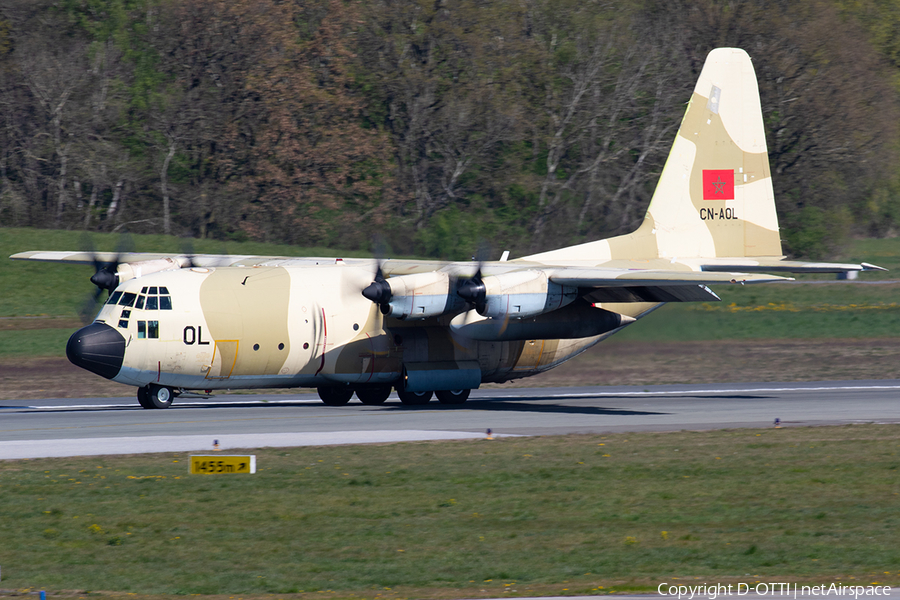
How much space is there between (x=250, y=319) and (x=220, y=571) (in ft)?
43.7

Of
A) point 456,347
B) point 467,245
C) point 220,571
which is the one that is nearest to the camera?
point 220,571

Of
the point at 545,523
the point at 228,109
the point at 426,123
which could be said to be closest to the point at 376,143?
the point at 426,123

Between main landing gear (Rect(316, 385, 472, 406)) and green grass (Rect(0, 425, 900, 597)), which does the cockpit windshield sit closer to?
main landing gear (Rect(316, 385, 472, 406))

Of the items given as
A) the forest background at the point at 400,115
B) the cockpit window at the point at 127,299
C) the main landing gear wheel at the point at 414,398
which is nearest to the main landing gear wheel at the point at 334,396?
the main landing gear wheel at the point at 414,398

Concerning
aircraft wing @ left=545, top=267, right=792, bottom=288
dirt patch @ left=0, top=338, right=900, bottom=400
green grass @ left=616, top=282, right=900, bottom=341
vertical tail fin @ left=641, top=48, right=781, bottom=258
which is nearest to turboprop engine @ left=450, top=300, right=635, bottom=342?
aircraft wing @ left=545, top=267, right=792, bottom=288

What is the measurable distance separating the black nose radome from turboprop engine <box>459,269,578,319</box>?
25.1 ft

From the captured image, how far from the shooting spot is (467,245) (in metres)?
54.0

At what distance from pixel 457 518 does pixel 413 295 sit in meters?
10.8

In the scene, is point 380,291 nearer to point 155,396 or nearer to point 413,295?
point 413,295

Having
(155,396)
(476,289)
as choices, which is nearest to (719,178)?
(476,289)

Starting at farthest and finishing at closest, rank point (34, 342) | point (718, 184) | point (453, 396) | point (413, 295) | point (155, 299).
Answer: point (34, 342)
point (718, 184)
point (453, 396)
point (413, 295)
point (155, 299)

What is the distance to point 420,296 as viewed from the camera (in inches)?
946

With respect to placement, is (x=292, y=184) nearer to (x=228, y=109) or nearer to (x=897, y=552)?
(x=228, y=109)

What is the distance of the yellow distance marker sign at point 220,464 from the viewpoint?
15.7 metres
